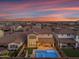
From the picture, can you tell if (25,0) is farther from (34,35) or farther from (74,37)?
(74,37)

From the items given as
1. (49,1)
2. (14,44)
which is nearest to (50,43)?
(14,44)

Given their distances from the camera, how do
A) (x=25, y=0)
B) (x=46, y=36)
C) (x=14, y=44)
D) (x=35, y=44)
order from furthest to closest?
(x=46, y=36) < (x=35, y=44) < (x=14, y=44) < (x=25, y=0)

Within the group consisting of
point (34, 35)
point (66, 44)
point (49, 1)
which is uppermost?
point (49, 1)

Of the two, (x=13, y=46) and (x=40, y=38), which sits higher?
(x=40, y=38)

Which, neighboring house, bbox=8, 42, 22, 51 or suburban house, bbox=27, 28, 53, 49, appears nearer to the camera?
neighboring house, bbox=8, 42, 22, 51

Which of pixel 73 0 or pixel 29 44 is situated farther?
pixel 29 44

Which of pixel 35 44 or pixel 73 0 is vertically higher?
pixel 73 0

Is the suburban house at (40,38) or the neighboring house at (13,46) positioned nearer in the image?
the neighboring house at (13,46)

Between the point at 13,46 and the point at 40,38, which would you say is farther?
the point at 40,38

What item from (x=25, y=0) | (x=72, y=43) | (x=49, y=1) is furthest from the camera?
(x=72, y=43)
